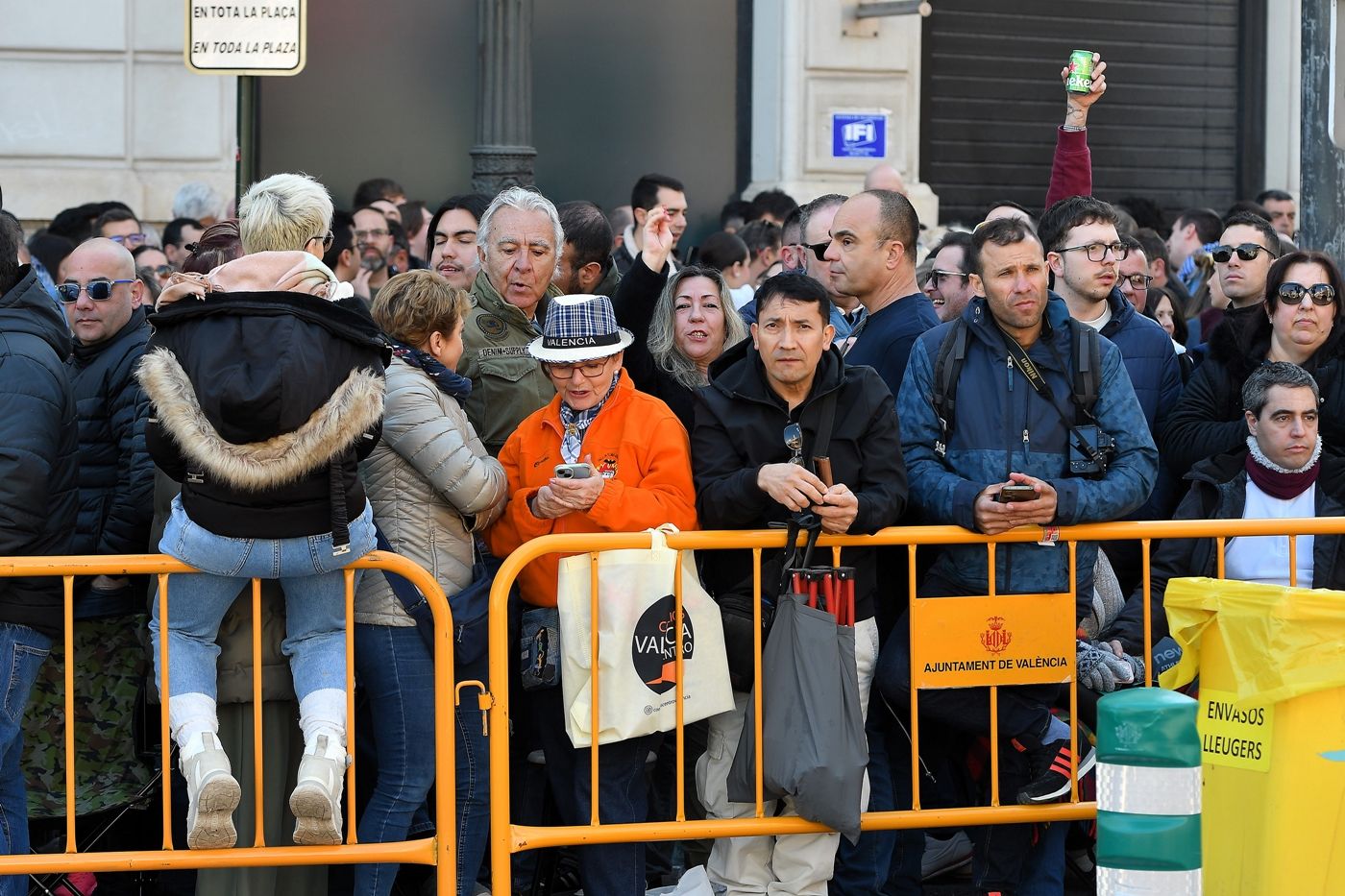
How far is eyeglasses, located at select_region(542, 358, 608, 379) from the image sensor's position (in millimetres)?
5684

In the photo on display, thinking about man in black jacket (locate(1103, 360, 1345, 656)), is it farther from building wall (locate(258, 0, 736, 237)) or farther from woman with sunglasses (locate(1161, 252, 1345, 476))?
building wall (locate(258, 0, 736, 237))

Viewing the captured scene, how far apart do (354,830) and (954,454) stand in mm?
2225

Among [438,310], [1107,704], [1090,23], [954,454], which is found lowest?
[1107,704]

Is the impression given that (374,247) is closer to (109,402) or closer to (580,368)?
(109,402)

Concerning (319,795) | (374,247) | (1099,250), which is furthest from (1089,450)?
(374,247)

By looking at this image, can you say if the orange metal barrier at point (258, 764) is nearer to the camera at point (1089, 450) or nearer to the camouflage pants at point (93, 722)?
the camouflage pants at point (93, 722)

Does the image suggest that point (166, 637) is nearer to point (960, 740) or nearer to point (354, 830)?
point (354, 830)

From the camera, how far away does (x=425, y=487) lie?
5.61m

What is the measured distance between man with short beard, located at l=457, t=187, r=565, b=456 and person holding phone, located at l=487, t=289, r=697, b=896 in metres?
0.43

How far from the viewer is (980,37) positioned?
14.3 metres

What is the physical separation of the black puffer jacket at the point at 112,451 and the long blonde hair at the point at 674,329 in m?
1.82

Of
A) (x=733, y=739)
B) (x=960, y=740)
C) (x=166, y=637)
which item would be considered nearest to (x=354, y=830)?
(x=166, y=637)

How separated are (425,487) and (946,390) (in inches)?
67.1

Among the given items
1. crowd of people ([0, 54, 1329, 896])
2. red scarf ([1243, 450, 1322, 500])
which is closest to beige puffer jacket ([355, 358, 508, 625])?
crowd of people ([0, 54, 1329, 896])
